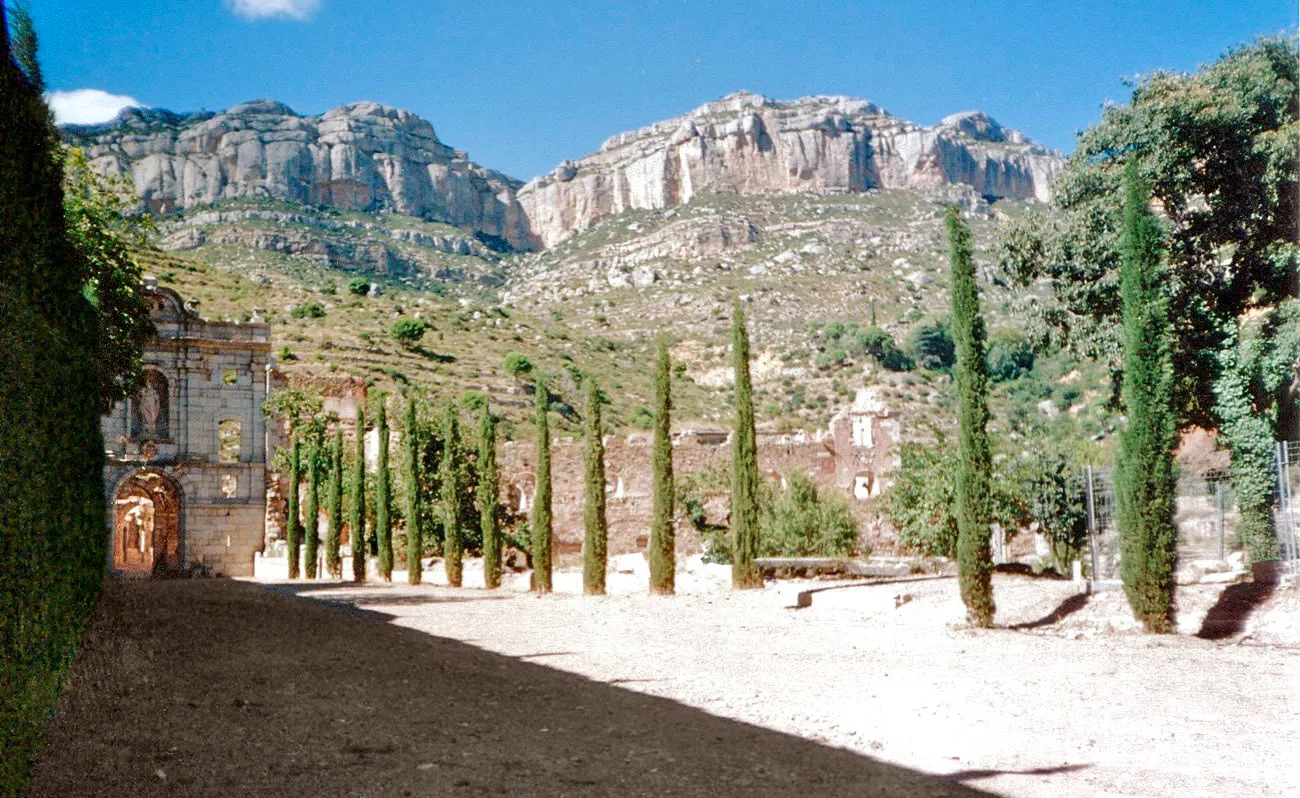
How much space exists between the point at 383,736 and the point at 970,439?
9165 mm

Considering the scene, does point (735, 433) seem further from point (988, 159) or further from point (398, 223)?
point (988, 159)

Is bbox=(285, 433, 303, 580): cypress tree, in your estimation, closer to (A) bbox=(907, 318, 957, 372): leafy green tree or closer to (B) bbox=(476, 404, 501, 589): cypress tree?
(B) bbox=(476, 404, 501, 589): cypress tree

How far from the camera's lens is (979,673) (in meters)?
9.65

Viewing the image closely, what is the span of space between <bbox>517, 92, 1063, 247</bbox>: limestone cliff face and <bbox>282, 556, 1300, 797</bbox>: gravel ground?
88778mm

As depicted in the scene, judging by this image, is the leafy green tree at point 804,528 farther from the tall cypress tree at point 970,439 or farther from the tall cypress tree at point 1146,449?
the tall cypress tree at point 1146,449

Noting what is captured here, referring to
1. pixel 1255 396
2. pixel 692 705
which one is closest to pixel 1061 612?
pixel 692 705

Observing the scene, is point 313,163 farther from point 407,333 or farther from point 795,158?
point 407,333

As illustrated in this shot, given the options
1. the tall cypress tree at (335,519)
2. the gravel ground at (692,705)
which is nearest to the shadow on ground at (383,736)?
the gravel ground at (692,705)

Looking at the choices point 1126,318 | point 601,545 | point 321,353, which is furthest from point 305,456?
point 1126,318

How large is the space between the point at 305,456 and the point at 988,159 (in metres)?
95.7

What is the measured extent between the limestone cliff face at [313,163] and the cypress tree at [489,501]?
69842 mm

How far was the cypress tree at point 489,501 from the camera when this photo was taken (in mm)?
24047

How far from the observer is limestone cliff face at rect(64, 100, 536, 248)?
329 feet

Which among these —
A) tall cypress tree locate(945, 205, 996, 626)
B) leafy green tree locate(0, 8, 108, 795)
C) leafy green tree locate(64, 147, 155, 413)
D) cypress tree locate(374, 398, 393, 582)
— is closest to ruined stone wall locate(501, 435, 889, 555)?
cypress tree locate(374, 398, 393, 582)
